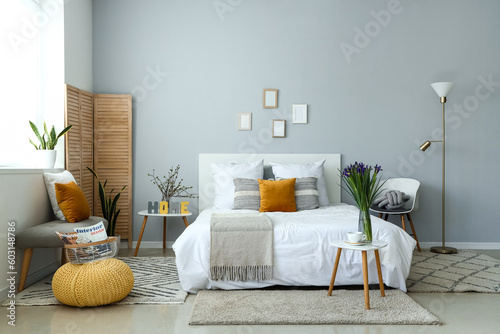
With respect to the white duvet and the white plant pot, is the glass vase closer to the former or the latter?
the white duvet

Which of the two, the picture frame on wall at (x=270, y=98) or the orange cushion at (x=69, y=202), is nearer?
the orange cushion at (x=69, y=202)

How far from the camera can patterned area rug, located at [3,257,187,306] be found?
3.23 metres

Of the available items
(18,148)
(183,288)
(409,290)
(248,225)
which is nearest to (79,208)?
(18,148)

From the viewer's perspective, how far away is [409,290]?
349cm

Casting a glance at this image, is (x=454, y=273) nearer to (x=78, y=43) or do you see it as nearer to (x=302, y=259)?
(x=302, y=259)

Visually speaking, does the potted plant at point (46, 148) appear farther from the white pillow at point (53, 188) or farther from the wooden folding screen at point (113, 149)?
the wooden folding screen at point (113, 149)

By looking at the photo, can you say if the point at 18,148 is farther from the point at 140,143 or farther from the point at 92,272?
the point at 92,272

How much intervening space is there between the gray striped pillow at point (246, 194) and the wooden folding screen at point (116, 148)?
1.31m

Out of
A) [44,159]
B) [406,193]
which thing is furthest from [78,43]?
[406,193]

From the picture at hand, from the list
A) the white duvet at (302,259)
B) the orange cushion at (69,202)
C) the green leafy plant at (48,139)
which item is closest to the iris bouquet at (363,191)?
the white duvet at (302,259)

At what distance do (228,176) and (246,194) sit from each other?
393mm

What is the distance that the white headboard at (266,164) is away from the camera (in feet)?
17.0

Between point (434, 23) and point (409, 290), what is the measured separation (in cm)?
321

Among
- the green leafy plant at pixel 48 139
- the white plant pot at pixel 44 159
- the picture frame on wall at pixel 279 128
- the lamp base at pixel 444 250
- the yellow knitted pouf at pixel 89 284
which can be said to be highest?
the picture frame on wall at pixel 279 128
